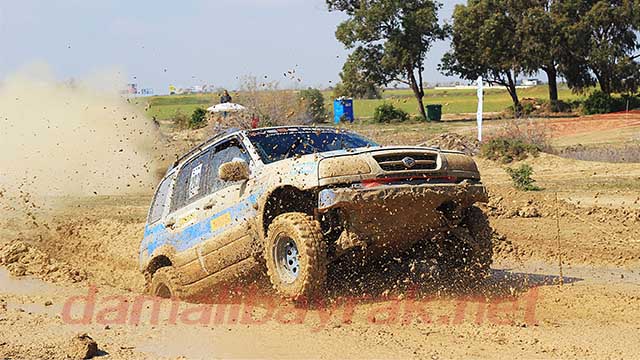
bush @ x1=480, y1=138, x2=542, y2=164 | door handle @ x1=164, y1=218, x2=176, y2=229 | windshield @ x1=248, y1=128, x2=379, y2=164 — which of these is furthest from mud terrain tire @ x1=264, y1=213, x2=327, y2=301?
bush @ x1=480, y1=138, x2=542, y2=164

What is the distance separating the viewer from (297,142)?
8.93 m

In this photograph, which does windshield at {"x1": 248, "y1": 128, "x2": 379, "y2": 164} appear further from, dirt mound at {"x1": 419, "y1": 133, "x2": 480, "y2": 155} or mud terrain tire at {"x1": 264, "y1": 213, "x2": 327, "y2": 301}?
dirt mound at {"x1": 419, "y1": 133, "x2": 480, "y2": 155}

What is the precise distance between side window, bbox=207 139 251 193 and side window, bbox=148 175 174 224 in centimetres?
94

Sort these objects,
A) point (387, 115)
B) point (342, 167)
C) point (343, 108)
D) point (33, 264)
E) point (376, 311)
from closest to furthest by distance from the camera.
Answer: point (342, 167)
point (376, 311)
point (33, 264)
point (343, 108)
point (387, 115)

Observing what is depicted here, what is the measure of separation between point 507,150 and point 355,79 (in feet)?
88.0

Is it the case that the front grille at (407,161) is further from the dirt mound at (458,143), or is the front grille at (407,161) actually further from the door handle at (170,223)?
the dirt mound at (458,143)

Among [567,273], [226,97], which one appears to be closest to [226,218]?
[567,273]

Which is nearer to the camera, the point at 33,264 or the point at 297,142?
the point at 297,142

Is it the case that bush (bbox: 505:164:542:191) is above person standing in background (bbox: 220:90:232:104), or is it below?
below

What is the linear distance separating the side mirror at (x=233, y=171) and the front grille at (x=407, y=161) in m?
1.33

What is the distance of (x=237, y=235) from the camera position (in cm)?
847

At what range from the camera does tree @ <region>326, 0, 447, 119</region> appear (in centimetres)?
4766

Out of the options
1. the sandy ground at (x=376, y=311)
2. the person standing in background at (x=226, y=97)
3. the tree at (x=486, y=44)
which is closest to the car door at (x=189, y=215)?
the sandy ground at (x=376, y=311)

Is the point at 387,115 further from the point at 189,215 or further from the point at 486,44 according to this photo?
the point at 189,215
